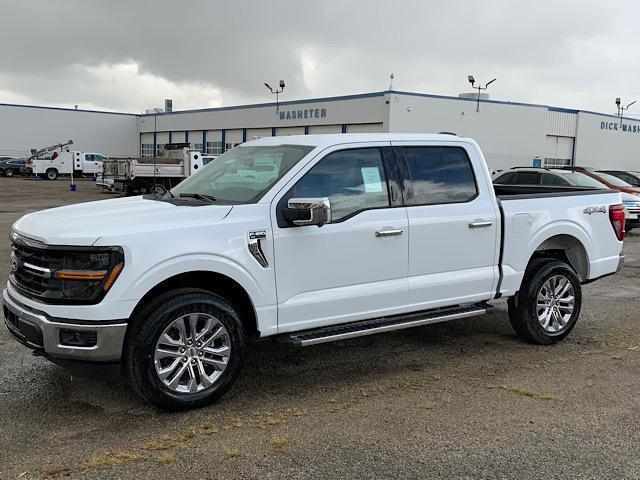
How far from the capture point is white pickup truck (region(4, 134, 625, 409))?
3973 mm

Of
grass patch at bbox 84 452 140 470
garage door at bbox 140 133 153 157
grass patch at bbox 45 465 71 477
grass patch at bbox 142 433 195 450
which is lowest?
grass patch at bbox 45 465 71 477

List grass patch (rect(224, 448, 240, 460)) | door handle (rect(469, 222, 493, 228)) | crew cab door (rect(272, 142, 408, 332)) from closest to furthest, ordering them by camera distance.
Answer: grass patch (rect(224, 448, 240, 460)) → crew cab door (rect(272, 142, 408, 332)) → door handle (rect(469, 222, 493, 228))

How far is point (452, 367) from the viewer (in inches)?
211

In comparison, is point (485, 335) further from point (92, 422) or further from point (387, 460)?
point (92, 422)

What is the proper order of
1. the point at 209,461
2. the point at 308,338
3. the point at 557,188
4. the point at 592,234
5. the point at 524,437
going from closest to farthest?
the point at 209,461
the point at 524,437
the point at 308,338
the point at 592,234
the point at 557,188

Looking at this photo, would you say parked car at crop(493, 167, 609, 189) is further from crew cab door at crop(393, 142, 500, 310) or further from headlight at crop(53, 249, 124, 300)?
headlight at crop(53, 249, 124, 300)

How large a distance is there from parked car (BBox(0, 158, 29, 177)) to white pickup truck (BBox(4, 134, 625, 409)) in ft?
154

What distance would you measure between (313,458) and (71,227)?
2150 mm

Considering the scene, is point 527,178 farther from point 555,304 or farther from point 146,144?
point 146,144

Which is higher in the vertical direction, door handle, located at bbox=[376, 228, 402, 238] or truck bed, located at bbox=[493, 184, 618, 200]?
truck bed, located at bbox=[493, 184, 618, 200]

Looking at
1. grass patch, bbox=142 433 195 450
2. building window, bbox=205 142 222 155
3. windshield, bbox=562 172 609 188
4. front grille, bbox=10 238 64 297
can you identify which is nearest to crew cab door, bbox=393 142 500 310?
grass patch, bbox=142 433 195 450

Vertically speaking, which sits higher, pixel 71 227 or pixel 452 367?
pixel 71 227

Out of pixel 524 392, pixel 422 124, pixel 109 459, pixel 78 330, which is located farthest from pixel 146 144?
pixel 109 459

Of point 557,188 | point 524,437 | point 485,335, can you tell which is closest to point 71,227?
point 524,437
